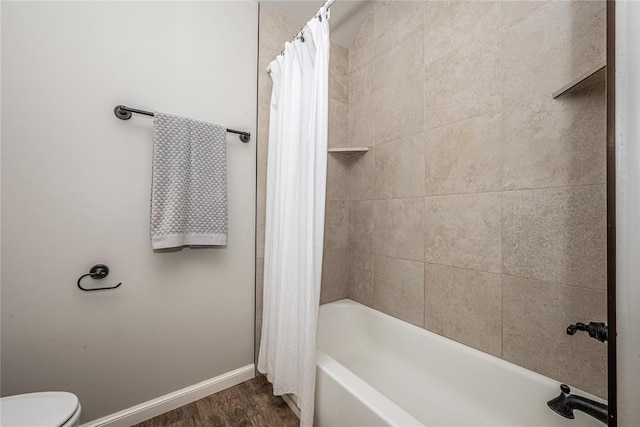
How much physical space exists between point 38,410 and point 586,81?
2.23 m

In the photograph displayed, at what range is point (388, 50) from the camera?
175cm

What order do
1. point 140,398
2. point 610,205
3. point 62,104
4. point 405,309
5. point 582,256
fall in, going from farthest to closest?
point 405,309 → point 140,398 → point 62,104 → point 582,256 → point 610,205

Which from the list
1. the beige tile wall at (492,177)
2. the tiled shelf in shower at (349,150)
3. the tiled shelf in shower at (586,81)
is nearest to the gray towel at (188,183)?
the tiled shelf in shower at (349,150)

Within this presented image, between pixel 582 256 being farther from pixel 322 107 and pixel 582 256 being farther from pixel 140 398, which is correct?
pixel 140 398

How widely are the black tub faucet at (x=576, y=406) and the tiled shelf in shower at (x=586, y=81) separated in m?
1.09

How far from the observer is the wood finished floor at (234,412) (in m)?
1.32

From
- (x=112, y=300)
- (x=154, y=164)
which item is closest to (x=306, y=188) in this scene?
(x=154, y=164)

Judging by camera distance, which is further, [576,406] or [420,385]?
[420,385]

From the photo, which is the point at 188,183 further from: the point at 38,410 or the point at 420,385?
the point at 420,385

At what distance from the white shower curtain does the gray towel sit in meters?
0.29

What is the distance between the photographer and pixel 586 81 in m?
0.91

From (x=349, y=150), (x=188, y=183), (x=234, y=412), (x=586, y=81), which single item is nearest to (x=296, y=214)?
(x=188, y=183)

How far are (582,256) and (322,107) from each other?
1.22 metres

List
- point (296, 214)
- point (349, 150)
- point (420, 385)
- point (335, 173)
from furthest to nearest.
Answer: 1. point (335, 173)
2. point (349, 150)
3. point (420, 385)
4. point (296, 214)
